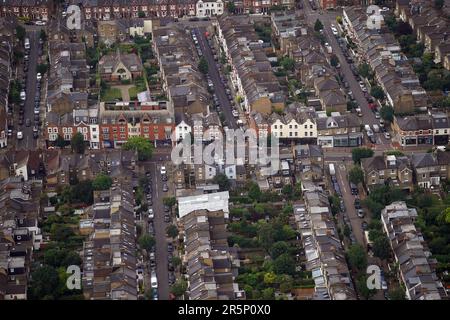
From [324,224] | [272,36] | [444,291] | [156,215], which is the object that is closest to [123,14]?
[272,36]

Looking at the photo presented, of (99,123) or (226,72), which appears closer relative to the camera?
(99,123)

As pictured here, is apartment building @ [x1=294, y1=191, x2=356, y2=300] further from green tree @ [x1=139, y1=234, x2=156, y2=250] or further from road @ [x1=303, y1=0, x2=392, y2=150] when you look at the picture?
road @ [x1=303, y1=0, x2=392, y2=150]

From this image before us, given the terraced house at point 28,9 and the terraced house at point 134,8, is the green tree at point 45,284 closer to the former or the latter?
the terraced house at point 134,8

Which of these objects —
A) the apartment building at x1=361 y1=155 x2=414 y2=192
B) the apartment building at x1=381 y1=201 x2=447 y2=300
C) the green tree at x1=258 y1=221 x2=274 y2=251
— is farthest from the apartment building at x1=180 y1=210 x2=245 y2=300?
the apartment building at x1=361 y1=155 x2=414 y2=192

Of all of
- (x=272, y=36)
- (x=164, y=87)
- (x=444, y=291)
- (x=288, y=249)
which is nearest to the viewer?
(x=444, y=291)

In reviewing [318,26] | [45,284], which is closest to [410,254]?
[45,284]

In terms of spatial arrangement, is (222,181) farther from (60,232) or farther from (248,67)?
(248,67)

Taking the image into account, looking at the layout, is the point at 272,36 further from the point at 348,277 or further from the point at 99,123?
the point at 348,277
